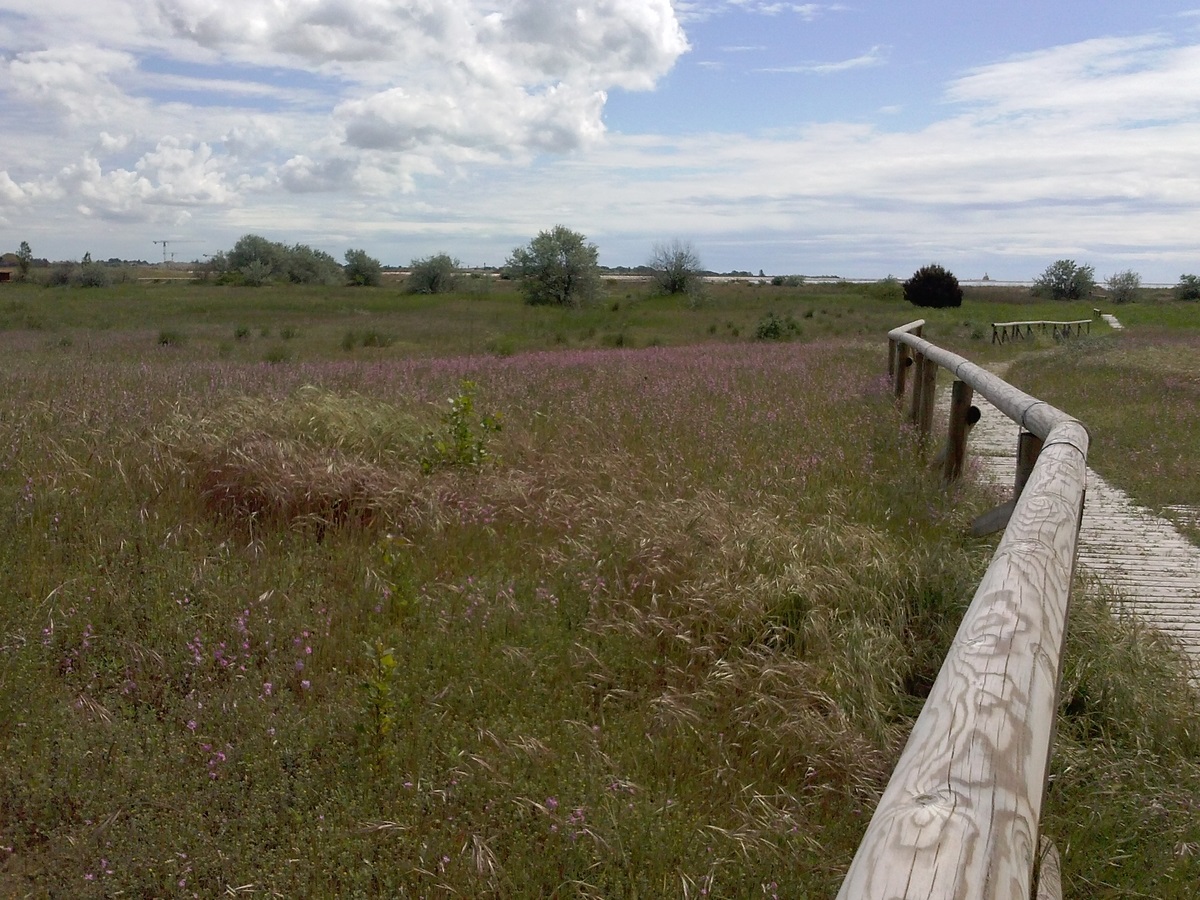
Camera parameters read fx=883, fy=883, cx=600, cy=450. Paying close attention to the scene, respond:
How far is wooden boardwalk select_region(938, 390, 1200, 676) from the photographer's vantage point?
4938 mm

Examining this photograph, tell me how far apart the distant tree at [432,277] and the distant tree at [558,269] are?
48.8 feet

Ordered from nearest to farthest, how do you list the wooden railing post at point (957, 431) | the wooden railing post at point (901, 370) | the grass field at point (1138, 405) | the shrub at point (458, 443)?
the shrub at point (458, 443)
the wooden railing post at point (957, 431)
the grass field at point (1138, 405)
the wooden railing post at point (901, 370)

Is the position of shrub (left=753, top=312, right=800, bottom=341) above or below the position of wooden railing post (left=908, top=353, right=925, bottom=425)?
above

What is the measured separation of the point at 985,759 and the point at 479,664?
281 cm

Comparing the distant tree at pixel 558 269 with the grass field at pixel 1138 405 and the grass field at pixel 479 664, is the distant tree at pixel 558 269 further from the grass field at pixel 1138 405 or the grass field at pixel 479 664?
the grass field at pixel 479 664

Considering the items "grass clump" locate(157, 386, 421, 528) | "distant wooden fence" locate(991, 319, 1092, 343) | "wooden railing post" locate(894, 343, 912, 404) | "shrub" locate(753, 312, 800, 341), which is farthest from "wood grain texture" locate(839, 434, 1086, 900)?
"distant wooden fence" locate(991, 319, 1092, 343)

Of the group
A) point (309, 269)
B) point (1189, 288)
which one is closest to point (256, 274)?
point (309, 269)

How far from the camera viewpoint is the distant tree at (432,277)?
2559 inches

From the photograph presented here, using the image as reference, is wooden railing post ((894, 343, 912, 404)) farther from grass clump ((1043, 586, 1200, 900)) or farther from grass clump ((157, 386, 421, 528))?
grass clump ((1043, 586, 1200, 900))

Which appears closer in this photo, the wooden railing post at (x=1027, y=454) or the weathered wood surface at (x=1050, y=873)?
the weathered wood surface at (x=1050, y=873)

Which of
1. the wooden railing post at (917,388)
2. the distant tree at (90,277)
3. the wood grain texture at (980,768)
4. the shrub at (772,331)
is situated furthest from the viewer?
the distant tree at (90,277)

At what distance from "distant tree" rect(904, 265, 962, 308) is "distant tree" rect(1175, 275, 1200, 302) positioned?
64.2 ft

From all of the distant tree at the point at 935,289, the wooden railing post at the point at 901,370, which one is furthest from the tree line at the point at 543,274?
the wooden railing post at the point at 901,370

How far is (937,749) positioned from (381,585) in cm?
355
